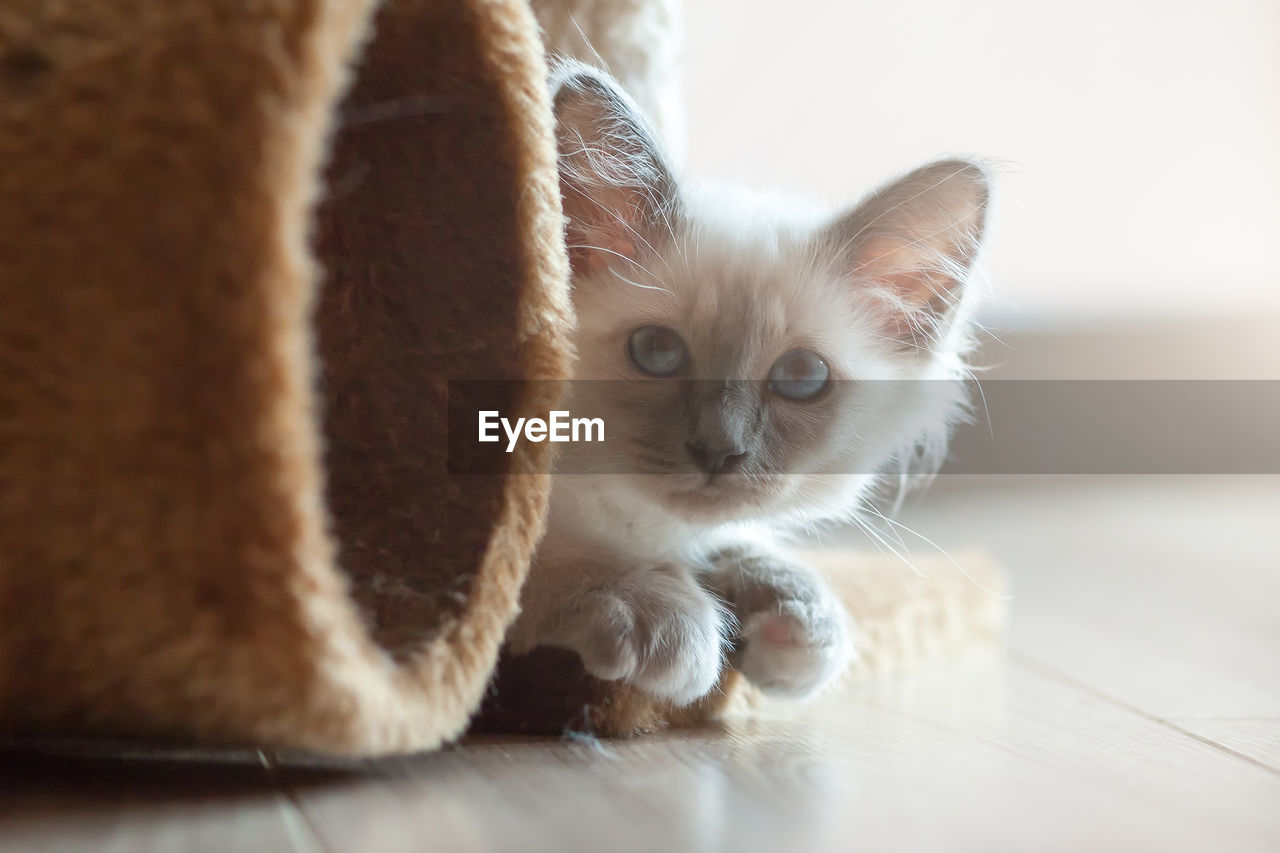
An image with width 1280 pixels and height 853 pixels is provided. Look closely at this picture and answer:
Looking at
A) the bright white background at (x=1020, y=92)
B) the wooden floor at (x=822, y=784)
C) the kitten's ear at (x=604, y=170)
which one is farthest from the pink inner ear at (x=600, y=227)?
the bright white background at (x=1020, y=92)

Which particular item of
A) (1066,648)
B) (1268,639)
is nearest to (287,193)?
(1066,648)

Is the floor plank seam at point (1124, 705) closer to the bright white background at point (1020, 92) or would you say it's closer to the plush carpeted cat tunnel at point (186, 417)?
the plush carpeted cat tunnel at point (186, 417)

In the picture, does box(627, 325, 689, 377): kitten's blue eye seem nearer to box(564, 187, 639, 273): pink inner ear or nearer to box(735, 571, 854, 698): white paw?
box(564, 187, 639, 273): pink inner ear

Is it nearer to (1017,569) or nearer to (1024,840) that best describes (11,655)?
(1024,840)

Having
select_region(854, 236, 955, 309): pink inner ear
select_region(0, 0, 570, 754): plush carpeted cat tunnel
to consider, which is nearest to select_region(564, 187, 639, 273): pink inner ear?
select_region(854, 236, 955, 309): pink inner ear

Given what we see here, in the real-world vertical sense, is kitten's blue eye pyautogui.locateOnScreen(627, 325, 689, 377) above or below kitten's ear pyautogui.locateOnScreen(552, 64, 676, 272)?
below

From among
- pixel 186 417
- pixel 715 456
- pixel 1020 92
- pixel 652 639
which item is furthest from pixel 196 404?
pixel 1020 92
